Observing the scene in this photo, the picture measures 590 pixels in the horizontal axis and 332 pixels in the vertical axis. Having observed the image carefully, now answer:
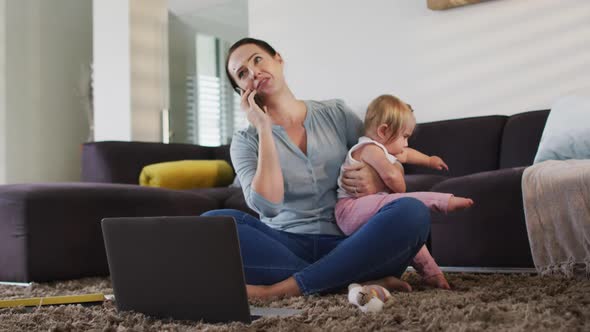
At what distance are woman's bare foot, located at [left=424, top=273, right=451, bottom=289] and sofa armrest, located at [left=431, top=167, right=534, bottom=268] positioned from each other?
64 centimetres

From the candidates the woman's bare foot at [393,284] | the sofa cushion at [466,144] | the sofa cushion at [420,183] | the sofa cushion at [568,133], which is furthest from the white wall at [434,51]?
the woman's bare foot at [393,284]

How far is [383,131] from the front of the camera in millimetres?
2146

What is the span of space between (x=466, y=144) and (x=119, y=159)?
75.1 inches

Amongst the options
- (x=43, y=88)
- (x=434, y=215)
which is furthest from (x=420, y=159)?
(x=43, y=88)

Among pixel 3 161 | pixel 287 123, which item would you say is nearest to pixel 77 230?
pixel 287 123

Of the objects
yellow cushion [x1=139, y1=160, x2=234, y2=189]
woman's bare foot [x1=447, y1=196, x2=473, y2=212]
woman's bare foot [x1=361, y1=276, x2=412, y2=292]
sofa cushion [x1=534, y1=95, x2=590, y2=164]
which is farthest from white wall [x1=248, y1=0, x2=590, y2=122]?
woman's bare foot [x1=361, y1=276, x2=412, y2=292]

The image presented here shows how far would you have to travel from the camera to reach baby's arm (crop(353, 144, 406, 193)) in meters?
2.08

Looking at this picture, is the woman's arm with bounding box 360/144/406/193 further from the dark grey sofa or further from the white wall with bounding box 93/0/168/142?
the white wall with bounding box 93/0/168/142

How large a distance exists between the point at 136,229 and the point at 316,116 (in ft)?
2.68

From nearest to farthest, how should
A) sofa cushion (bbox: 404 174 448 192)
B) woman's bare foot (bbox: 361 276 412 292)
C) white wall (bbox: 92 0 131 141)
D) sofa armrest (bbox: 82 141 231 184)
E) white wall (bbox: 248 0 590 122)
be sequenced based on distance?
woman's bare foot (bbox: 361 276 412 292) → sofa cushion (bbox: 404 174 448 192) → white wall (bbox: 248 0 590 122) → sofa armrest (bbox: 82 141 231 184) → white wall (bbox: 92 0 131 141)

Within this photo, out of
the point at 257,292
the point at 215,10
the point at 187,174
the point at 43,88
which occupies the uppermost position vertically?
the point at 215,10

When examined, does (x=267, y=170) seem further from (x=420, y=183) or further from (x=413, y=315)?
(x=420, y=183)

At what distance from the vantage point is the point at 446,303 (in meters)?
1.69

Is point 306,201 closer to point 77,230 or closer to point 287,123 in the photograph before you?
point 287,123
